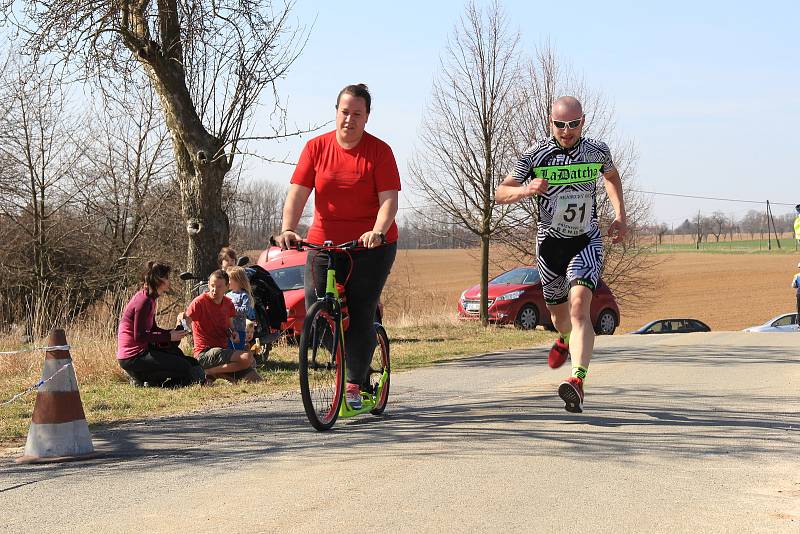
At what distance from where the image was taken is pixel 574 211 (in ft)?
25.7

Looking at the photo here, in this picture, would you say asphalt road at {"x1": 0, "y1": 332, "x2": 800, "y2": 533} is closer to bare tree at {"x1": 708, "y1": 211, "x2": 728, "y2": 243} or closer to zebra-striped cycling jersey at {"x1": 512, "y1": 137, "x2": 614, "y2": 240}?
zebra-striped cycling jersey at {"x1": 512, "y1": 137, "x2": 614, "y2": 240}

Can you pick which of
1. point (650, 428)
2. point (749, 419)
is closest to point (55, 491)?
point (650, 428)

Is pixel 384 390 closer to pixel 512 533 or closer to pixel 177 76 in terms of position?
pixel 512 533

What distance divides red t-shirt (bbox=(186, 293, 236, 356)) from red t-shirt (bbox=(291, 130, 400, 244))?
432 cm

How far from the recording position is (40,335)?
14.7 meters

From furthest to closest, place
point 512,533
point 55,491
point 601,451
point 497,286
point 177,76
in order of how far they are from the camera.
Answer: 1. point 497,286
2. point 177,76
3. point 601,451
4. point 55,491
5. point 512,533

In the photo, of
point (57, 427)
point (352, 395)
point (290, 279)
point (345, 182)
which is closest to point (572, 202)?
point (345, 182)

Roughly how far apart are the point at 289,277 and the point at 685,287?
67.0 m

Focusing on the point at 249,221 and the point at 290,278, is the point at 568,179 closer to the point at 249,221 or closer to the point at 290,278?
the point at 290,278

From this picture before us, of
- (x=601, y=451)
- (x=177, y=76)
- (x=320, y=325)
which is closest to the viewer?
(x=601, y=451)

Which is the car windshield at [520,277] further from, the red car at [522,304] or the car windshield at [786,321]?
the car windshield at [786,321]

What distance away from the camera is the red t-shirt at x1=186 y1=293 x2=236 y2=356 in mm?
11258

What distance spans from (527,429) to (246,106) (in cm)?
857

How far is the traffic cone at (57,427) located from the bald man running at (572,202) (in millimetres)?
3227
